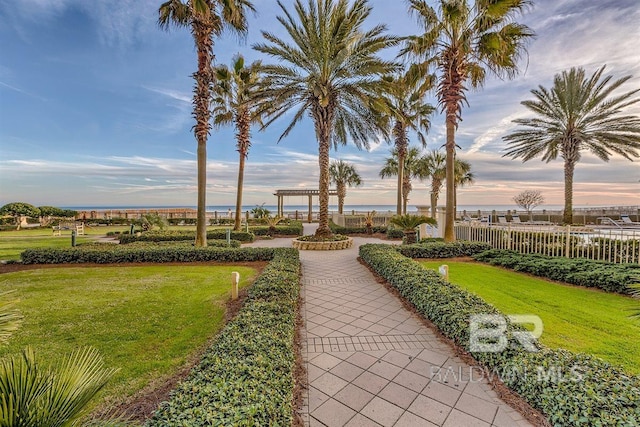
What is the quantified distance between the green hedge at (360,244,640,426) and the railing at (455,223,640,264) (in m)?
6.36

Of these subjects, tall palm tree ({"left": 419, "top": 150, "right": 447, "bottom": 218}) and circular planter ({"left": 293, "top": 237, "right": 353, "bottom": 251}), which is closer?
circular planter ({"left": 293, "top": 237, "right": 353, "bottom": 251})

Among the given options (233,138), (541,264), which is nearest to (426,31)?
(541,264)

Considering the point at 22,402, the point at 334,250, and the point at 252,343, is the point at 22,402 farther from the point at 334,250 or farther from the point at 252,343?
the point at 334,250

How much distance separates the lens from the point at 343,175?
26.3 m

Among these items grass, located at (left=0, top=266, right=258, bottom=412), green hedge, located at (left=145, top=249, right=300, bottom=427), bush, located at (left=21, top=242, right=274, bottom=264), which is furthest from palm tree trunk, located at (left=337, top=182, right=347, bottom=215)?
green hedge, located at (left=145, top=249, right=300, bottom=427)

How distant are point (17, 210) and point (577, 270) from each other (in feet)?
104

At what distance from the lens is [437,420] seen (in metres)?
2.29

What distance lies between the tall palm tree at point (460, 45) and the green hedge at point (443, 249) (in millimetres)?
712

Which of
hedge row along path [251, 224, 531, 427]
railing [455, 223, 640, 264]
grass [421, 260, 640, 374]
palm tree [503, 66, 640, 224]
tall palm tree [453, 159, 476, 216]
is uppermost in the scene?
palm tree [503, 66, 640, 224]

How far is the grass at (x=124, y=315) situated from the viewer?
10.5 ft

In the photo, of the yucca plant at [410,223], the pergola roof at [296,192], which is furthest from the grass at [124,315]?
the pergola roof at [296,192]

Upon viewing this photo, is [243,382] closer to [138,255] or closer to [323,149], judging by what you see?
[138,255]

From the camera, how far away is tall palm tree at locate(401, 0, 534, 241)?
8.23 m

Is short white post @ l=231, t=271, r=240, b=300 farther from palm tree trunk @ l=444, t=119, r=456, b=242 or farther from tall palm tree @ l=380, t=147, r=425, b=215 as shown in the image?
tall palm tree @ l=380, t=147, r=425, b=215
